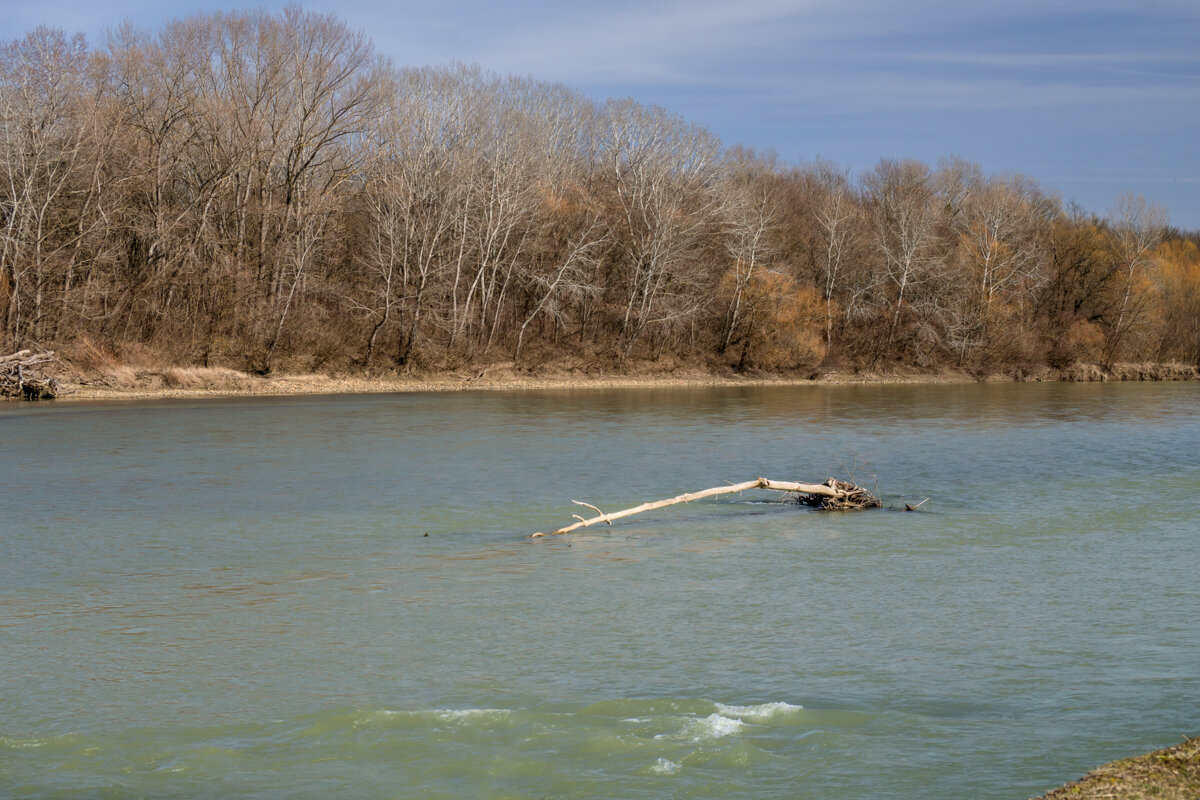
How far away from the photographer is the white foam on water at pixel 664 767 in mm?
7070

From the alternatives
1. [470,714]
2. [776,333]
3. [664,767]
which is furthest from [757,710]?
[776,333]

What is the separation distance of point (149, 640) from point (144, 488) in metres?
10.9

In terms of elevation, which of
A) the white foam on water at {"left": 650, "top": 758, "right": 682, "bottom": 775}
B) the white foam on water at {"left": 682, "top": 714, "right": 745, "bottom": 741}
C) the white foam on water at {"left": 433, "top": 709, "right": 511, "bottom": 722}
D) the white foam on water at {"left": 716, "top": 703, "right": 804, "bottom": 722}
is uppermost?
the white foam on water at {"left": 716, "top": 703, "right": 804, "bottom": 722}

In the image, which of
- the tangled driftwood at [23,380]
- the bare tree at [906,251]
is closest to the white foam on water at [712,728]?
the tangled driftwood at [23,380]

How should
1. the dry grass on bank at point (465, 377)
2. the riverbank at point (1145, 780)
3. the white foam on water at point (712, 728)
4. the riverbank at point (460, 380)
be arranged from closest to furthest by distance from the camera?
the riverbank at point (1145, 780) < the white foam on water at point (712, 728) < the riverbank at point (460, 380) < the dry grass on bank at point (465, 377)

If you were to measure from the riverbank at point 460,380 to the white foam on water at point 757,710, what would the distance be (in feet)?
134

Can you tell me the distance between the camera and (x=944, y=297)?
6888cm

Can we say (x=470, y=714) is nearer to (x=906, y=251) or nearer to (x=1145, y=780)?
(x=1145, y=780)

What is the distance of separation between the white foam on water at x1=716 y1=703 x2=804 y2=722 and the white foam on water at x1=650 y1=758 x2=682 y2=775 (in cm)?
97

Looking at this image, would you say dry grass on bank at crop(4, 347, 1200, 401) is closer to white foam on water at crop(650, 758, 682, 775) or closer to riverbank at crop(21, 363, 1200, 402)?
riverbank at crop(21, 363, 1200, 402)

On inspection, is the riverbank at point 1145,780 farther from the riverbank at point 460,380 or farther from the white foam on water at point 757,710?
the riverbank at point 460,380

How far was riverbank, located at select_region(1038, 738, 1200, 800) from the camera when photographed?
5.65m

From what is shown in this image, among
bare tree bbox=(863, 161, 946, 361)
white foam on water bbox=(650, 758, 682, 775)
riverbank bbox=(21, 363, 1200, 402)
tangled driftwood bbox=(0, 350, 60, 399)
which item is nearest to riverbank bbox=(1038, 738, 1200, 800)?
white foam on water bbox=(650, 758, 682, 775)

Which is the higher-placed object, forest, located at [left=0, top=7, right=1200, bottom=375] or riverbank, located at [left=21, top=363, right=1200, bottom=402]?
forest, located at [left=0, top=7, right=1200, bottom=375]
